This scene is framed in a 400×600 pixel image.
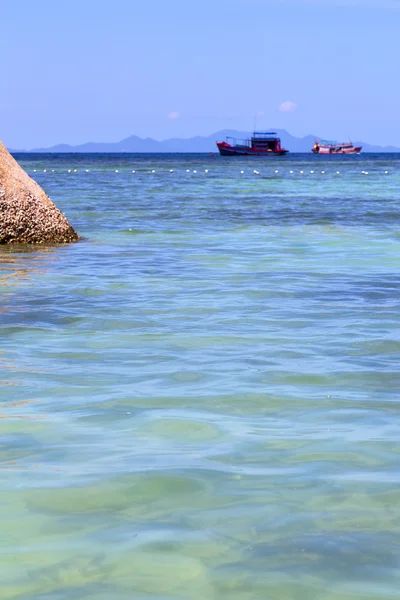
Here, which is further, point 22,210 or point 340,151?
point 340,151

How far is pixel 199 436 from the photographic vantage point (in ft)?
12.7

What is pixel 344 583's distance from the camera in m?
2.55

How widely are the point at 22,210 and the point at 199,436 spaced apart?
7157mm

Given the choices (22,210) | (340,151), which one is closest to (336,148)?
(340,151)

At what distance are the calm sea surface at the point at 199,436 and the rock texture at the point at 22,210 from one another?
6.01 ft

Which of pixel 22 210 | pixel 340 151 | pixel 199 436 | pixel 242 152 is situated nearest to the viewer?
pixel 199 436

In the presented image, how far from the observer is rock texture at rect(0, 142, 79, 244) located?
10.3m

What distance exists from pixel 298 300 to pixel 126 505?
421 centimetres

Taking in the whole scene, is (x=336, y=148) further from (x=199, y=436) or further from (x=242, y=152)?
(x=199, y=436)

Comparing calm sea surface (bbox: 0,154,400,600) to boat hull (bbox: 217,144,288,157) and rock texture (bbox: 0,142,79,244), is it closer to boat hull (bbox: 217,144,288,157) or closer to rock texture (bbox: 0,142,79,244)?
rock texture (bbox: 0,142,79,244)

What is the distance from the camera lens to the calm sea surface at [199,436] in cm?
266

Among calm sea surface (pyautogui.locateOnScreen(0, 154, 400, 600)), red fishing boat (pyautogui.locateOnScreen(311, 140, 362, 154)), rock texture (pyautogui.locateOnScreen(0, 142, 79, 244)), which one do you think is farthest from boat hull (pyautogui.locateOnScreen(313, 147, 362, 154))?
calm sea surface (pyautogui.locateOnScreen(0, 154, 400, 600))

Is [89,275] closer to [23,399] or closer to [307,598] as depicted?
[23,399]

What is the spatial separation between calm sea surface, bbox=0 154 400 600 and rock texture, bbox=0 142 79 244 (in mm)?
1833
